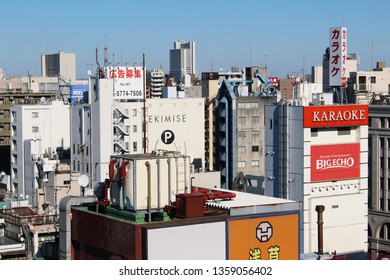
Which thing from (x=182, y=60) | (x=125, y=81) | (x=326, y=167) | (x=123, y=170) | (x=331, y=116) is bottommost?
(x=326, y=167)

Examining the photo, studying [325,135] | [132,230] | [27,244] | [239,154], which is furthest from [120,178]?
[239,154]

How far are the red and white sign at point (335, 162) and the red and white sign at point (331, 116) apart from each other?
0.89 metres

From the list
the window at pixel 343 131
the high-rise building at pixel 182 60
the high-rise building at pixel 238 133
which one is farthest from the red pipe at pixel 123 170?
the high-rise building at pixel 182 60

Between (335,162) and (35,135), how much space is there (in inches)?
908

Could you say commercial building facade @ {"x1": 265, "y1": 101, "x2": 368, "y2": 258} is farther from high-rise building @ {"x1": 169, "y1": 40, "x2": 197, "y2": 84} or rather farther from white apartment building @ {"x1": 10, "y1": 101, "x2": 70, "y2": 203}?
high-rise building @ {"x1": 169, "y1": 40, "x2": 197, "y2": 84}

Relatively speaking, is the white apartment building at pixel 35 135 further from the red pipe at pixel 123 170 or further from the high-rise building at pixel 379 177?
the red pipe at pixel 123 170

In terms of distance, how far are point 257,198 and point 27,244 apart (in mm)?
9210

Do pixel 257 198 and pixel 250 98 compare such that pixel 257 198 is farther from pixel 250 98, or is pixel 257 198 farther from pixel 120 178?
pixel 250 98

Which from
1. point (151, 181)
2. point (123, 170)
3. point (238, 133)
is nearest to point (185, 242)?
point (151, 181)

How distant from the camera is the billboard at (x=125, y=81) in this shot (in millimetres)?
48438

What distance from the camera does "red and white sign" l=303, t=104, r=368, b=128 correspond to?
33875 millimetres

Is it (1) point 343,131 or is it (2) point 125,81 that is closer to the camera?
(1) point 343,131

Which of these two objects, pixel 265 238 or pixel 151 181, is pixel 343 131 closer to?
pixel 265 238

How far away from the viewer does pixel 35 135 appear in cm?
5222
